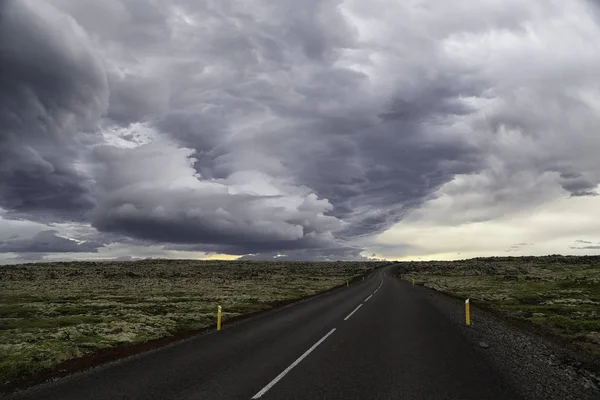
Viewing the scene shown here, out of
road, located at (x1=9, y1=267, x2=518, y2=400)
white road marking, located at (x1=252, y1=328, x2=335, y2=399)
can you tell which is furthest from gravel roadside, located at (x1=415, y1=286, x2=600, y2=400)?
white road marking, located at (x1=252, y1=328, x2=335, y2=399)

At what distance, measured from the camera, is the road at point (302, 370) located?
9062mm

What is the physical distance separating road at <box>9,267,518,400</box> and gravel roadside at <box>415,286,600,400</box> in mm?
529

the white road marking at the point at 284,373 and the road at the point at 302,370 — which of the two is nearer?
the white road marking at the point at 284,373

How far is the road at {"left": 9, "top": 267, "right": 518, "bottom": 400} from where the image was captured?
9062 millimetres

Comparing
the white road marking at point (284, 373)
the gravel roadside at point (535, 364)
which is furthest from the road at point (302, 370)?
the gravel roadside at point (535, 364)

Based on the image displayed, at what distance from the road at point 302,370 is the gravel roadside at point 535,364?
0.53 metres

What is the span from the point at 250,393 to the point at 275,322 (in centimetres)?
1262

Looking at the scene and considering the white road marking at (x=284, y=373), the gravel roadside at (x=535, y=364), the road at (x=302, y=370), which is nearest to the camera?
the white road marking at (x=284, y=373)

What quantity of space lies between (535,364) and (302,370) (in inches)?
287

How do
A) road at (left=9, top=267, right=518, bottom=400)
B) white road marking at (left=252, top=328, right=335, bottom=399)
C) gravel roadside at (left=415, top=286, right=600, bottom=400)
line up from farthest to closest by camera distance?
gravel roadside at (left=415, top=286, right=600, bottom=400), road at (left=9, top=267, right=518, bottom=400), white road marking at (left=252, top=328, right=335, bottom=399)

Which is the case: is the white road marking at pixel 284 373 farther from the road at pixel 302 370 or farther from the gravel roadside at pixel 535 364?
the gravel roadside at pixel 535 364

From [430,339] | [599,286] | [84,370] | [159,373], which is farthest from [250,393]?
[599,286]

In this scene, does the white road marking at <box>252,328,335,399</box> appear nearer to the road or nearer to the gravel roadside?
the road

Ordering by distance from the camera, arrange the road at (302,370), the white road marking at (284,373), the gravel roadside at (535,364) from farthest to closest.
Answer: the gravel roadside at (535,364)
the road at (302,370)
the white road marking at (284,373)
